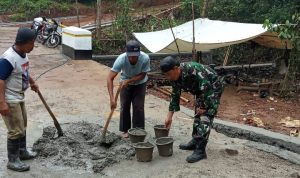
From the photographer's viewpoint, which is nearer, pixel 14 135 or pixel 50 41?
pixel 14 135

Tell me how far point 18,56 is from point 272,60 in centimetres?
1172

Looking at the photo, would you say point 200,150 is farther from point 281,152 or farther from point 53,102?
point 53,102

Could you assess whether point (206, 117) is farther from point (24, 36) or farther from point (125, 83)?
point (24, 36)

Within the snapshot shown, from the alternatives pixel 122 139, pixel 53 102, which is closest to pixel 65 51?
pixel 53 102

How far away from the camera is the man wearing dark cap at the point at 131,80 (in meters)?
5.94

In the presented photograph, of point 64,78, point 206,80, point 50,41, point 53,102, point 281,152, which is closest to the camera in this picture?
point 206,80

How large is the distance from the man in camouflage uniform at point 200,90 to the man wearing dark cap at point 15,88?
168 centimetres

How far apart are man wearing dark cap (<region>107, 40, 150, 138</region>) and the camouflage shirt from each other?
76cm

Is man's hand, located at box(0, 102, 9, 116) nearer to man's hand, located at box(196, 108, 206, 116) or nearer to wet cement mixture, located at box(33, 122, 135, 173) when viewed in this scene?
wet cement mixture, located at box(33, 122, 135, 173)

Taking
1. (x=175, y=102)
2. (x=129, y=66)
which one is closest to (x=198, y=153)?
(x=175, y=102)

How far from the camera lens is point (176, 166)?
5.50 meters

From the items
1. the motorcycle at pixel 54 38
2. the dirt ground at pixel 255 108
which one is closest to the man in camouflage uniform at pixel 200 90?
the dirt ground at pixel 255 108

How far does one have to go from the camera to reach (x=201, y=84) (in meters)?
5.46

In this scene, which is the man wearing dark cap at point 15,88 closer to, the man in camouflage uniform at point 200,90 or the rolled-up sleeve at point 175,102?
the man in camouflage uniform at point 200,90
